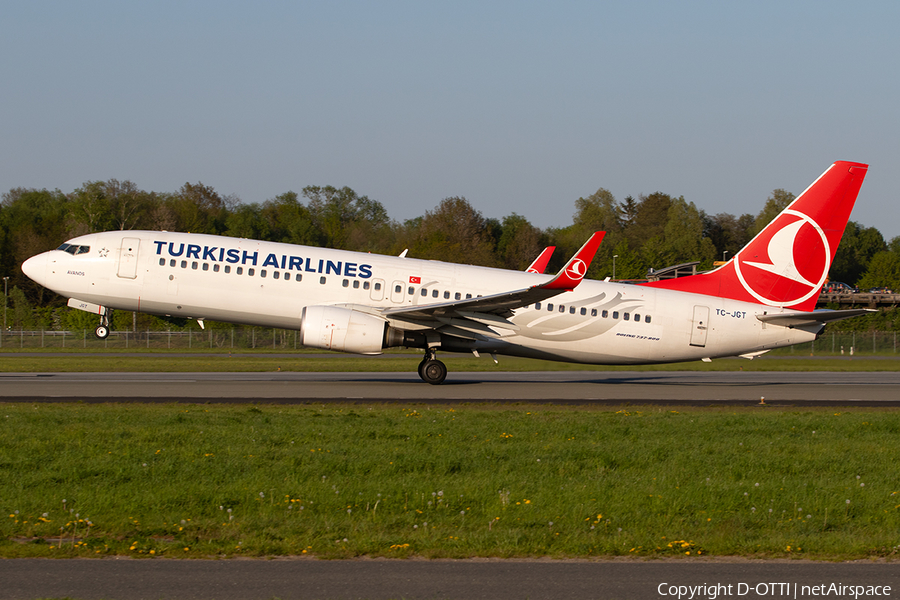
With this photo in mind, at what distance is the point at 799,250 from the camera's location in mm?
27578

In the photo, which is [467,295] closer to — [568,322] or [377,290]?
[377,290]

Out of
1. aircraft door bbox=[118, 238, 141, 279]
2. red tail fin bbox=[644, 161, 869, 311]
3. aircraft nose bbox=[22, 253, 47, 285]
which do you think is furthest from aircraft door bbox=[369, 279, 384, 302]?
aircraft nose bbox=[22, 253, 47, 285]

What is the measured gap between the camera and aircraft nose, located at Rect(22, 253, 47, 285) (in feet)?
85.7

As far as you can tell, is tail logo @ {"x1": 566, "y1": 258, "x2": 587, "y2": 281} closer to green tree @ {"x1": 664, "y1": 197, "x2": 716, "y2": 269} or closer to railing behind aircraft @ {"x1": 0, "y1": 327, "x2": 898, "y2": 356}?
railing behind aircraft @ {"x1": 0, "y1": 327, "x2": 898, "y2": 356}

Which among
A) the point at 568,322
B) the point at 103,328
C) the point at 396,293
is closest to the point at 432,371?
the point at 396,293

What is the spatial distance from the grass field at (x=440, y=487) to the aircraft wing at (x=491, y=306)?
7.49 m

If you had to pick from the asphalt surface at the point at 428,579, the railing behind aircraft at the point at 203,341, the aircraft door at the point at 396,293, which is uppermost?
the aircraft door at the point at 396,293

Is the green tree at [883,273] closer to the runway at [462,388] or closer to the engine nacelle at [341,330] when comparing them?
the runway at [462,388]

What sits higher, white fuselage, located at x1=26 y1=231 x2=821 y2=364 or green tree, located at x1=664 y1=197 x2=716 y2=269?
green tree, located at x1=664 y1=197 x2=716 y2=269

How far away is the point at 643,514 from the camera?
956 centimetres

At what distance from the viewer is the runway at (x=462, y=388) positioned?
22.2 metres

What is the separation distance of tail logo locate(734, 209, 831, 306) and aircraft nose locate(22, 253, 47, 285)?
2291 centimetres

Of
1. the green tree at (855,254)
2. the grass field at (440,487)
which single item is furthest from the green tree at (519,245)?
the grass field at (440,487)

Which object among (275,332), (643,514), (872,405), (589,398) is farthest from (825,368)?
(275,332)
